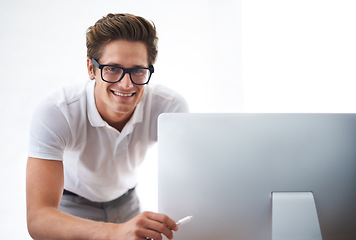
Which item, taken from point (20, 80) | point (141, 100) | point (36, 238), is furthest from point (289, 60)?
point (20, 80)

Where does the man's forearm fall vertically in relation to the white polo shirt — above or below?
below

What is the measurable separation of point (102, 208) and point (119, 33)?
86 centimetres

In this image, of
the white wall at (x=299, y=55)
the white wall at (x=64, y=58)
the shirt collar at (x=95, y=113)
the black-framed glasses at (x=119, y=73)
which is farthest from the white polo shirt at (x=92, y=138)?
the white wall at (x=64, y=58)

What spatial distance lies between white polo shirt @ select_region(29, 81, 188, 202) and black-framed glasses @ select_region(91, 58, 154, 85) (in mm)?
141

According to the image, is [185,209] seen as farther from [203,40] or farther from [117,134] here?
[203,40]

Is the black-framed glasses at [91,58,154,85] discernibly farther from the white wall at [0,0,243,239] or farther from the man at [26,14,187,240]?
the white wall at [0,0,243,239]

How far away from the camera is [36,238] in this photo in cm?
104

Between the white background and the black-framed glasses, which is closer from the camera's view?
the black-framed glasses

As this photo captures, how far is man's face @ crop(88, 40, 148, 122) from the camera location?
4.00 feet

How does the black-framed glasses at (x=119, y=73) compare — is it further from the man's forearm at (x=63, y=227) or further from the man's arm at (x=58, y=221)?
the man's forearm at (x=63, y=227)

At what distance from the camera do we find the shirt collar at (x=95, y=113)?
131 cm

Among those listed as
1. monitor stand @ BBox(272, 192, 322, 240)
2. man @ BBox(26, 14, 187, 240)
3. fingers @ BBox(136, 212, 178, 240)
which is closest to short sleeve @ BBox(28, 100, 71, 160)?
man @ BBox(26, 14, 187, 240)

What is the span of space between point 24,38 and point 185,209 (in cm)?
247

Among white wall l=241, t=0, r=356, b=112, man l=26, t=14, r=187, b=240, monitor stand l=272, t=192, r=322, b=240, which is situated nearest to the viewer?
monitor stand l=272, t=192, r=322, b=240
